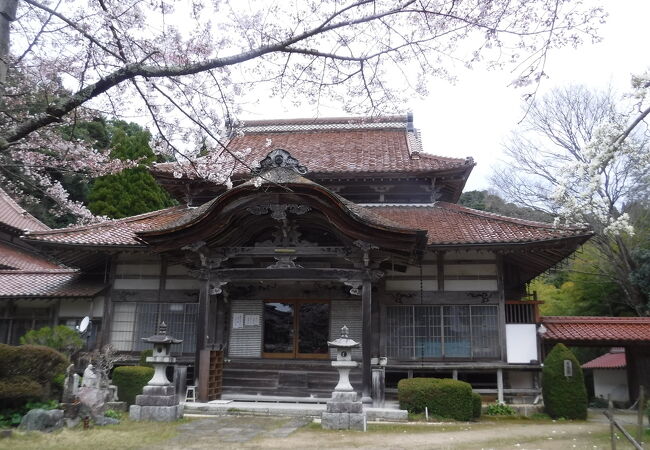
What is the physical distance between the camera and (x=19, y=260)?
23.9 metres

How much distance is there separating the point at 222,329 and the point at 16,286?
6721 millimetres

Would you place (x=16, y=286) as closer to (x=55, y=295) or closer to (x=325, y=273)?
(x=55, y=295)

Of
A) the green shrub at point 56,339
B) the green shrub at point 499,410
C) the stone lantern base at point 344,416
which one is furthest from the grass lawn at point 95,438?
the green shrub at point 499,410

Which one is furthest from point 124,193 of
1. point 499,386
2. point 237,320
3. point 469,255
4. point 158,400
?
point 499,386

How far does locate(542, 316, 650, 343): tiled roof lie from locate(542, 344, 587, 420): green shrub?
54.2 inches

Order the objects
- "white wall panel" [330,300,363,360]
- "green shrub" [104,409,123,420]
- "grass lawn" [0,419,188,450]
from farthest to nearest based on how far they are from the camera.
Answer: "white wall panel" [330,300,363,360], "green shrub" [104,409,123,420], "grass lawn" [0,419,188,450]

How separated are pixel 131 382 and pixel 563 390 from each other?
9.75 metres

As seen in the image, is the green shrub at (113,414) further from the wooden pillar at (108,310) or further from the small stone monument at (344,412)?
the small stone monument at (344,412)

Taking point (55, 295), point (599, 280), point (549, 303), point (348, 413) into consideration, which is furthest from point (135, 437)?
point (549, 303)

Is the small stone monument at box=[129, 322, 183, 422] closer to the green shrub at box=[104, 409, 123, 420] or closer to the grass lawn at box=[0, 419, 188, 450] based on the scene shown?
the green shrub at box=[104, 409, 123, 420]

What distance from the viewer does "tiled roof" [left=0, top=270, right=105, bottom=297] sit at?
15250mm

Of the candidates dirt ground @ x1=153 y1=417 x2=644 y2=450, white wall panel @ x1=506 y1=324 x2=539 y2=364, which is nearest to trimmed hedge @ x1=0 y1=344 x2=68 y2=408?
dirt ground @ x1=153 y1=417 x2=644 y2=450

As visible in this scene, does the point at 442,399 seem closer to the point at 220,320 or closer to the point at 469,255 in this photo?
the point at 469,255

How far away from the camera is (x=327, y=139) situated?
19250 mm
